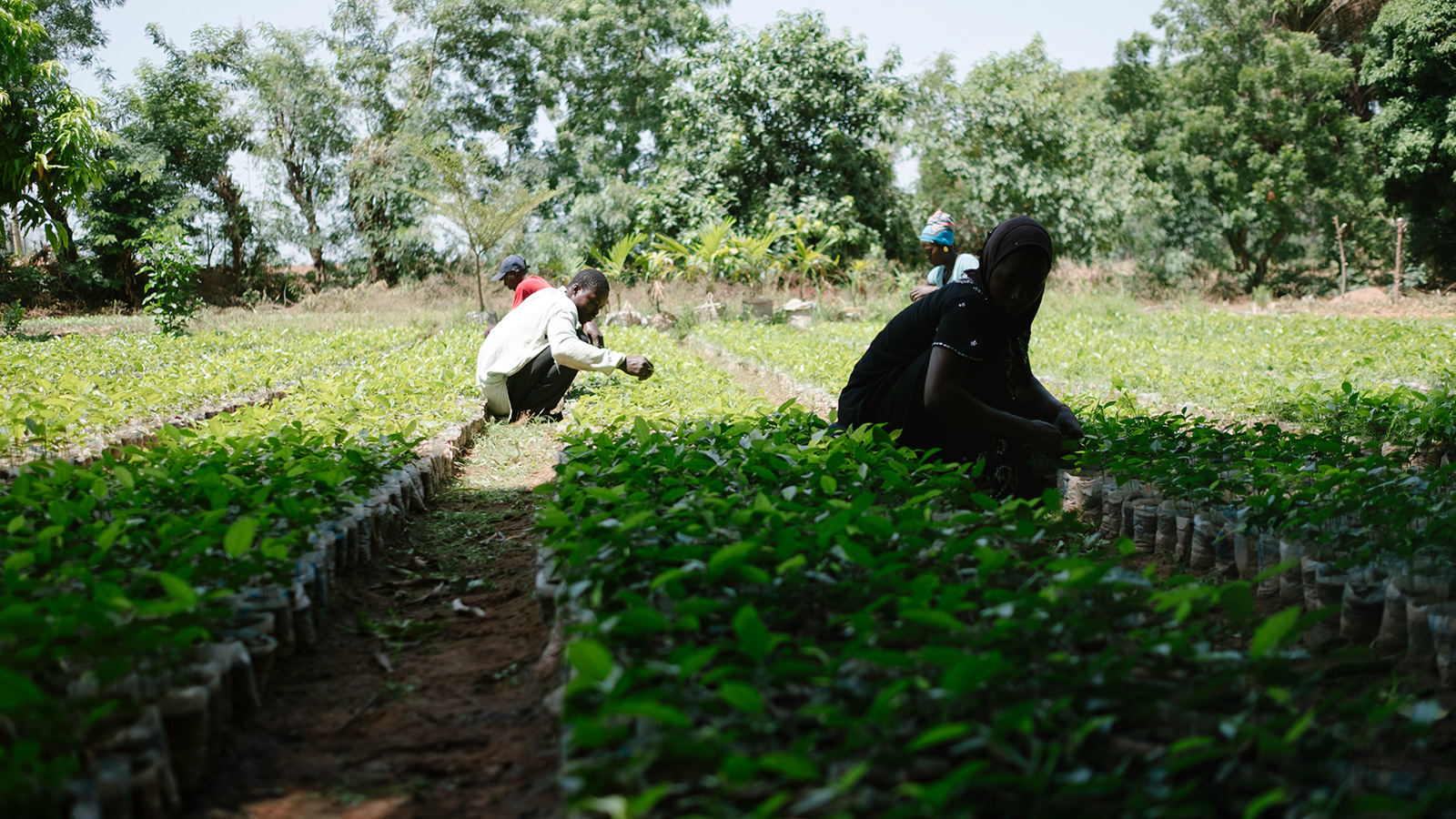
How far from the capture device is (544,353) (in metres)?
6.71

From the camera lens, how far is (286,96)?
2506 centimetres


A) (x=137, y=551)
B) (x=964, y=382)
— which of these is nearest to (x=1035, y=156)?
(x=964, y=382)

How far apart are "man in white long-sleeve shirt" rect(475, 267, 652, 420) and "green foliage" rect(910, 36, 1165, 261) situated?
16973mm

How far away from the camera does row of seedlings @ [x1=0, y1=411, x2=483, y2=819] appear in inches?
60.1

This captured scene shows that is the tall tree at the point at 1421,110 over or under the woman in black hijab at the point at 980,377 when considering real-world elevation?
over

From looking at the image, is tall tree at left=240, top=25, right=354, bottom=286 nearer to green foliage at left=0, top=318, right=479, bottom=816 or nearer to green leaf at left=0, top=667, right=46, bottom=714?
green foliage at left=0, top=318, right=479, bottom=816

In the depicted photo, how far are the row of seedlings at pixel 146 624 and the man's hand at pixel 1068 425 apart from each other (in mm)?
2923

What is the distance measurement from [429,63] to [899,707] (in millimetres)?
28330

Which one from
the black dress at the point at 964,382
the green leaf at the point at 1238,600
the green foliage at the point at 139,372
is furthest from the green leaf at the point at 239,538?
the black dress at the point at 964,382

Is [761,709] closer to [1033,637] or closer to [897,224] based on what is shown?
[1033,637]

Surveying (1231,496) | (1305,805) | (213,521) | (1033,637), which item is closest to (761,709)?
(1033,637)

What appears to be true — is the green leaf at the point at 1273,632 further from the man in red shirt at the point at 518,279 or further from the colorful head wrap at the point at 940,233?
the man in red shirt at the point at 518,279

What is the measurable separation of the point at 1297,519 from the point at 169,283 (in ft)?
50.5

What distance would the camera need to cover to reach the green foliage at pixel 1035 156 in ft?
71.3
